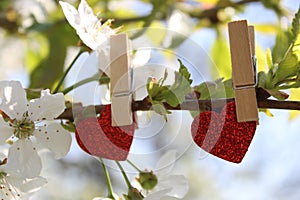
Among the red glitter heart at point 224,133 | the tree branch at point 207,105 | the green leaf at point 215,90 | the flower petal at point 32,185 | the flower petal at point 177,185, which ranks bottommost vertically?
the flower petal at point 177,185

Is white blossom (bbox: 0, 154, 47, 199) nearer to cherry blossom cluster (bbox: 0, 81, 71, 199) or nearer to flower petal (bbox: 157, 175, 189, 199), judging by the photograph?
cherry blossom cluster (bbox: 0, 81, 71, 199)

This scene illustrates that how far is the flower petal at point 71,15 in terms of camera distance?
0.65 meters

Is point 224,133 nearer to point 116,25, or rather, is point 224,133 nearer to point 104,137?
point 104,137

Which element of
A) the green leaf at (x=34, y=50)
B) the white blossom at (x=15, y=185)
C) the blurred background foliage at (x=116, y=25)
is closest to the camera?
the white blossom at (x=15, y=185)

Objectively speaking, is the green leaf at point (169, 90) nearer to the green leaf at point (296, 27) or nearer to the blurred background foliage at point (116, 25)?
the green leaf at point (296, 27)

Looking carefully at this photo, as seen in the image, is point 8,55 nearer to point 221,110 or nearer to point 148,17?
point 148,17

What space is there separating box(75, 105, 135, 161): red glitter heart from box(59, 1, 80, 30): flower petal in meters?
0.10

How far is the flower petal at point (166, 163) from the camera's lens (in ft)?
2.46

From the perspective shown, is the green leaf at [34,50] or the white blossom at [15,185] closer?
the white blossom at [15,185]

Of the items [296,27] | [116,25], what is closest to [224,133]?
[296,27]

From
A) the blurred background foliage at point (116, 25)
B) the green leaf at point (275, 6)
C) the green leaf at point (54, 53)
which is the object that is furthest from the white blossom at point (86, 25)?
the green leaf at point (275, 6)

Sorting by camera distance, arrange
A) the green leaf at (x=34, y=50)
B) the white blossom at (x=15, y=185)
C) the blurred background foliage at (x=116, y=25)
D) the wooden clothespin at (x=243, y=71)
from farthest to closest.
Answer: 1. the green leaf at (x=34, y=50)
2. the blurred background foliage at (x=116, y=25)
3. the white blossom at (x=15, y=185)
4. the wooden clothespin at (x=243, y=71)

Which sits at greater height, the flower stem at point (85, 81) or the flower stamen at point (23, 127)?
the flower stem at point (85, 81)

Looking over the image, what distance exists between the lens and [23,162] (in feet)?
2.11
